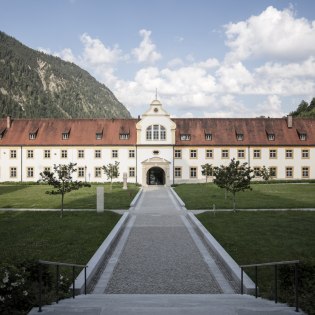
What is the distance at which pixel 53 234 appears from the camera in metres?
18.1

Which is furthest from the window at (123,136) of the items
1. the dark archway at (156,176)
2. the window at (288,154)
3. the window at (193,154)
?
the window at (288,154)

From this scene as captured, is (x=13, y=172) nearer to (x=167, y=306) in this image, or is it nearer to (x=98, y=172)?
(x=98, y=172)

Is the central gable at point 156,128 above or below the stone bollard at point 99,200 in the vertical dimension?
above

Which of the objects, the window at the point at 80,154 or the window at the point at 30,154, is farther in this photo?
the window at the point at 30,154

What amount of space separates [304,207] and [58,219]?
55.0ft

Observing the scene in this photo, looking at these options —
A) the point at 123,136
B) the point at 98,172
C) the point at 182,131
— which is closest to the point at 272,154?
the point at 182,131

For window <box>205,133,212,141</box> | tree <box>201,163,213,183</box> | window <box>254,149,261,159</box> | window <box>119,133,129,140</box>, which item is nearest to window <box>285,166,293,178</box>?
window <box>254,149,261,159</box>

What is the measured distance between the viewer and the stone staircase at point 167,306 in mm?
7008

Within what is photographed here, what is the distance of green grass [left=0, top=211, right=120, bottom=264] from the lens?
1434 centimetres

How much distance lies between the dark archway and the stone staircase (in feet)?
154

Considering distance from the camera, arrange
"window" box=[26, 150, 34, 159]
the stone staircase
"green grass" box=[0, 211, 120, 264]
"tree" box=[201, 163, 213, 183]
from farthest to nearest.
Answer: "window" box=[26, 150, 34, 159] → "tree" box=[201, 163, 213, 183] → "green grass" box=[0, 211, 120, 264] → the stone staircase

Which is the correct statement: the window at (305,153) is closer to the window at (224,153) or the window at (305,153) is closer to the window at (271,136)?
the window at (271,136)

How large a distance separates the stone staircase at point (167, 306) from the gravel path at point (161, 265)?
2163 mm

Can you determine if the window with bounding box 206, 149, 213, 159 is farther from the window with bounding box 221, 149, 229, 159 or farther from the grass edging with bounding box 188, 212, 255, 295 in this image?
the grass edging with bounding box 188, 212, 255, 295
